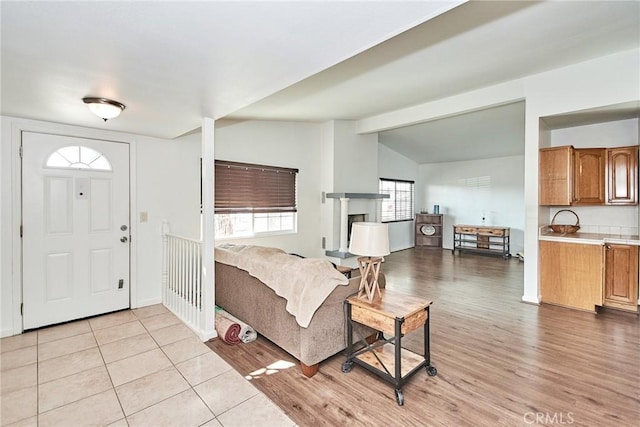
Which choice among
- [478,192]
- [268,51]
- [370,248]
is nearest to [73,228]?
[268,51]

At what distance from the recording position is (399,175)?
8266mm

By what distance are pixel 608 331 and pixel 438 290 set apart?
187 cm

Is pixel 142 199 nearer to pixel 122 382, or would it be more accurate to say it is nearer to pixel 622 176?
pixel 122 382

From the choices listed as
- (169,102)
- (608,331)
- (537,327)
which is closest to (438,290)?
(537,327)

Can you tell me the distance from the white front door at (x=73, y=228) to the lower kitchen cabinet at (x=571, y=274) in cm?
540

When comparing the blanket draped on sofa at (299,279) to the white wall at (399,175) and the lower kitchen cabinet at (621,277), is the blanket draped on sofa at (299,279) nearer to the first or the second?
the lower kitchen cabinet at (621,277)

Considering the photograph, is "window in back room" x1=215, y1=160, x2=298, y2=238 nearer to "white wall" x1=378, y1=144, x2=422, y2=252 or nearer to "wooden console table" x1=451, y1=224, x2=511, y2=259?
"white wall" x1=378, y1=144, x2=422, y2=252

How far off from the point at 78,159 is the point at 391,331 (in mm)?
3732

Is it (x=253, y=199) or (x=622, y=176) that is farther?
(x=253, y=199)

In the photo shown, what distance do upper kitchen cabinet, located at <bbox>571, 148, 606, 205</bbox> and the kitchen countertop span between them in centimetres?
47

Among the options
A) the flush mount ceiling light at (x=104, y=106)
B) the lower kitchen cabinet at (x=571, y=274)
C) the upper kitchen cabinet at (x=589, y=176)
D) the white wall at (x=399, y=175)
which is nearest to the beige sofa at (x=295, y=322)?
the flush mount ceiling light at (x=104, y=106)

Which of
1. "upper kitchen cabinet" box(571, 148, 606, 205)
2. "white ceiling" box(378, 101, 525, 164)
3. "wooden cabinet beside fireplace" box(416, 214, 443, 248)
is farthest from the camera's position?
"wooden cabinet beside fireplace" box(416, 214, 443, 248)

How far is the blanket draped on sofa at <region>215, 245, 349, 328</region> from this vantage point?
220cm

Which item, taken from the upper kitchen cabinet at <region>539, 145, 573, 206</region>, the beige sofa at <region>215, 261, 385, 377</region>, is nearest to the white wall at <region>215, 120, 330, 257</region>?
the beige sofa at <region>215, 261, 385, 377</region>
